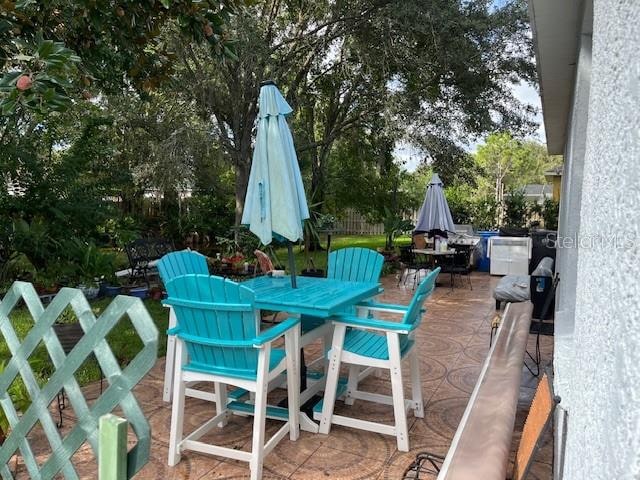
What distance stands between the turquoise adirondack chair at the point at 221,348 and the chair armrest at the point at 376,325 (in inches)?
16.2

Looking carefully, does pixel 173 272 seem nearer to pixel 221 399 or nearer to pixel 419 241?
pixel 221 399

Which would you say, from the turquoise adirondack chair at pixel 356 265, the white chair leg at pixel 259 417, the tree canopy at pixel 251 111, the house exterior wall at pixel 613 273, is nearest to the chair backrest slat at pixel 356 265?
the turquoise adirondack chair at pixel 356 265

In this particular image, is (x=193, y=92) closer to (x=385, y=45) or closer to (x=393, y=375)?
(x=385, y=45)

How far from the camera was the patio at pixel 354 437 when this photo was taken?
2.74 metres

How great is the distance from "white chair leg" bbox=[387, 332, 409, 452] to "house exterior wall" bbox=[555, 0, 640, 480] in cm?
182

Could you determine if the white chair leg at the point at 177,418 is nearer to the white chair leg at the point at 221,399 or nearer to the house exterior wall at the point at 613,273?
the white chair leg at the point at 221,399

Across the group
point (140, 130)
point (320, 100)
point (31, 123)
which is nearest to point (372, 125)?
point (320, 100)

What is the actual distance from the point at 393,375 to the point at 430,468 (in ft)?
1.83

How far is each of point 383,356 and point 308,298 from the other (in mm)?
639

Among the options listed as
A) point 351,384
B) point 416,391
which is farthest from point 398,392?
point 351,384

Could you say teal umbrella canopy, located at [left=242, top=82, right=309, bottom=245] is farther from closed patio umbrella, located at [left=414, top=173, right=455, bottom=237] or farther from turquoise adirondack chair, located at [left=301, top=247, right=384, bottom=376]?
closed patio umbrella, located at [left=414, top=173, right=455, bottom=237]

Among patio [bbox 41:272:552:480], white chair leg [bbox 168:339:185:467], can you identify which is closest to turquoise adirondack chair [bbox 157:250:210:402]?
patio [bbox 41:272:552:480]

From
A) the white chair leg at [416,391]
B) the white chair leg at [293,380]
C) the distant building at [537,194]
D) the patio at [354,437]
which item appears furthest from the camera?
the distant building at [537,194]

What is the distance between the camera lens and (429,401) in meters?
3.72
